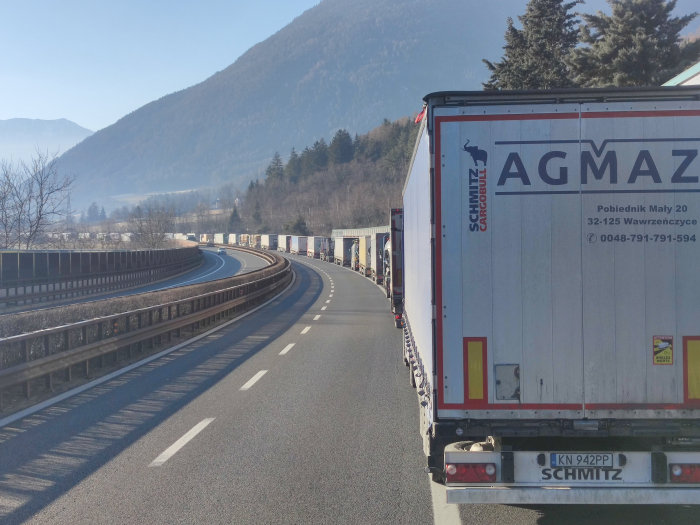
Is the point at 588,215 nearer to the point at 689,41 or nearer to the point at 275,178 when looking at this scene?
the point at 689,41

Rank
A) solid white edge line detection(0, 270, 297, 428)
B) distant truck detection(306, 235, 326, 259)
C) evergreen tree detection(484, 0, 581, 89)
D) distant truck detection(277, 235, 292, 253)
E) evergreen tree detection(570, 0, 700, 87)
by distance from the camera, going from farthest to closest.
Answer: distant truck detection(277, 235, 292, 253), distant truck detection(306, 235, 326, 259), evergreen tree detection(484, 0, 581, 89), evergreen tree detection(570, 0, 700, 87), solid white edge line detection(0, 270, 297, 428)

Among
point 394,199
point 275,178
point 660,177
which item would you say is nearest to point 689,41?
point 660,177

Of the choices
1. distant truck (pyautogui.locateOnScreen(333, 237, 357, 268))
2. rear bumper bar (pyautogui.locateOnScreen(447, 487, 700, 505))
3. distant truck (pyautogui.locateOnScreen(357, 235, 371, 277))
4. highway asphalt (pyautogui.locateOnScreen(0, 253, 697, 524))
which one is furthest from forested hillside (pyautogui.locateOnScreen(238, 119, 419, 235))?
rear bumper bar (pyautogui.locateOnScreen(447, 487, 700, 505))

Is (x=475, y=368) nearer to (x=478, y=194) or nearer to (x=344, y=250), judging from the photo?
(x=478, y=194)

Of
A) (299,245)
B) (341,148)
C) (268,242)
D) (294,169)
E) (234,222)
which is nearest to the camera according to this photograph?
(299,245)

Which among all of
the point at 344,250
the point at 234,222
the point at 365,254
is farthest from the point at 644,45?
the point at 234,222

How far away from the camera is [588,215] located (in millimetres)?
4891

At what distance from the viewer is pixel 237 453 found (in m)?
7.41

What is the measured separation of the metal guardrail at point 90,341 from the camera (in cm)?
1023

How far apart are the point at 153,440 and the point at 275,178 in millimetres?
169282

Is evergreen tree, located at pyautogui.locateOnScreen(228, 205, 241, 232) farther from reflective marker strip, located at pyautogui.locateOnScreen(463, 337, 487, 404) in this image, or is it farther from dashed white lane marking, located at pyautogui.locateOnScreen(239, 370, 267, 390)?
reflective marker strip, located at pyautogui.locateOnScreen(463, 337, 487, 404)

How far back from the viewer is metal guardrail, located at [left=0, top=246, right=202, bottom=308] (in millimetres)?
28906

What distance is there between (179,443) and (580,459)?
4.62 m

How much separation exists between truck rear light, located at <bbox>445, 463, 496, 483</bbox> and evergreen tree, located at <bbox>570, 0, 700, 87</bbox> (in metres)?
28.0
